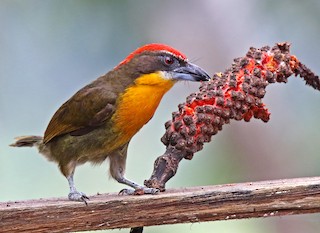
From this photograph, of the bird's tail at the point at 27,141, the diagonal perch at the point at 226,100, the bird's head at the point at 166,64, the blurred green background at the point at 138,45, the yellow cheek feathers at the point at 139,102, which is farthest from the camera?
the blurred green background at the point at 138,45

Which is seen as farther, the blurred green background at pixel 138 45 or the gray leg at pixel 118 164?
the blurred green background at pixel 138 45

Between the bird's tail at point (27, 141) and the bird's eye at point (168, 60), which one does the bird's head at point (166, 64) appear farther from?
the bird's tail at point (27, 141)

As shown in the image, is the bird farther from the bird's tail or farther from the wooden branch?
the wooden branch

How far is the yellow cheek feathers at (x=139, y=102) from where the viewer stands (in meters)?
2.25

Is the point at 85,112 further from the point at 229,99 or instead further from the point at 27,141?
the point at 229,99

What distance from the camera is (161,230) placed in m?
Answer: 2.91

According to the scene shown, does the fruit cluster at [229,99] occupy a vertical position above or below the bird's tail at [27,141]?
below

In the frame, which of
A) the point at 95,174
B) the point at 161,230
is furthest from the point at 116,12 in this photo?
the point at 161,230

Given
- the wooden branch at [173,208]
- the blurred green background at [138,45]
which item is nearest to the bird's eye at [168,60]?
the wooden branch at [173,208]

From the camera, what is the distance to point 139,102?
88.8 inches

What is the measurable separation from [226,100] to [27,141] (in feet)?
4.02

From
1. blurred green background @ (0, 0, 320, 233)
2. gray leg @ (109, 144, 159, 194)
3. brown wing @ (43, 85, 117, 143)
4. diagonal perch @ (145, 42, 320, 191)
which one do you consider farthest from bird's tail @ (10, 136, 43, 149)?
diagonal perch @ (145, 42, 320, 191)

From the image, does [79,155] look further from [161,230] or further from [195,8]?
[195,8]

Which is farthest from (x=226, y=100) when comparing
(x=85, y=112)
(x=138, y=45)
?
(x=138, y=45)
